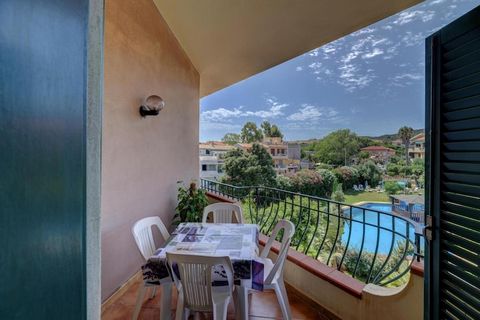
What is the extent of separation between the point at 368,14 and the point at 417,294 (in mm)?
2683

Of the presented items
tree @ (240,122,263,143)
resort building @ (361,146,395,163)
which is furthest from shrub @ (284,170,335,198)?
tree @ (240,122,263,143)

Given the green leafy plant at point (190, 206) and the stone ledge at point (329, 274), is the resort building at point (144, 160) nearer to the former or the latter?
the stone ledge at point (329, 274)

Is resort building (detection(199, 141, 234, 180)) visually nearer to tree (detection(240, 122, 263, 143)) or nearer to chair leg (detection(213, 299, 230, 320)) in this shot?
tree (detection(240, 122, 263, 143))

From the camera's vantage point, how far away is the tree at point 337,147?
8.91 meters

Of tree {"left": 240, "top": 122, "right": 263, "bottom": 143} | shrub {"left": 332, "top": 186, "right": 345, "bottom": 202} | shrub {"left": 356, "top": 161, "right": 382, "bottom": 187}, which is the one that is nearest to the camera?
shrub {"left": 356, "top": 161, "right": 382, "bottom": 187}

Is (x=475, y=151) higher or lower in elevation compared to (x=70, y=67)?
lower

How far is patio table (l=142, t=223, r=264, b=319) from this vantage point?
4.83 feet

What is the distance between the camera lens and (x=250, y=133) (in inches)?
491

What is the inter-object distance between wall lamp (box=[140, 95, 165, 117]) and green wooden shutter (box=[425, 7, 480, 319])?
2.24m

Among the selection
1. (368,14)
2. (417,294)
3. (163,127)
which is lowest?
(417,294)

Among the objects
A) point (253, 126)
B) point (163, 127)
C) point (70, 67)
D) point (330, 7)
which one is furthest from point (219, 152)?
point (70, 67)

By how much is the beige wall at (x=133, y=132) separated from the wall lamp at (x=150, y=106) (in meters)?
0.07

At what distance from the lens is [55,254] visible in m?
0.43

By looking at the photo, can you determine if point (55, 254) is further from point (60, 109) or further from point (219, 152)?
point (219, 152)
